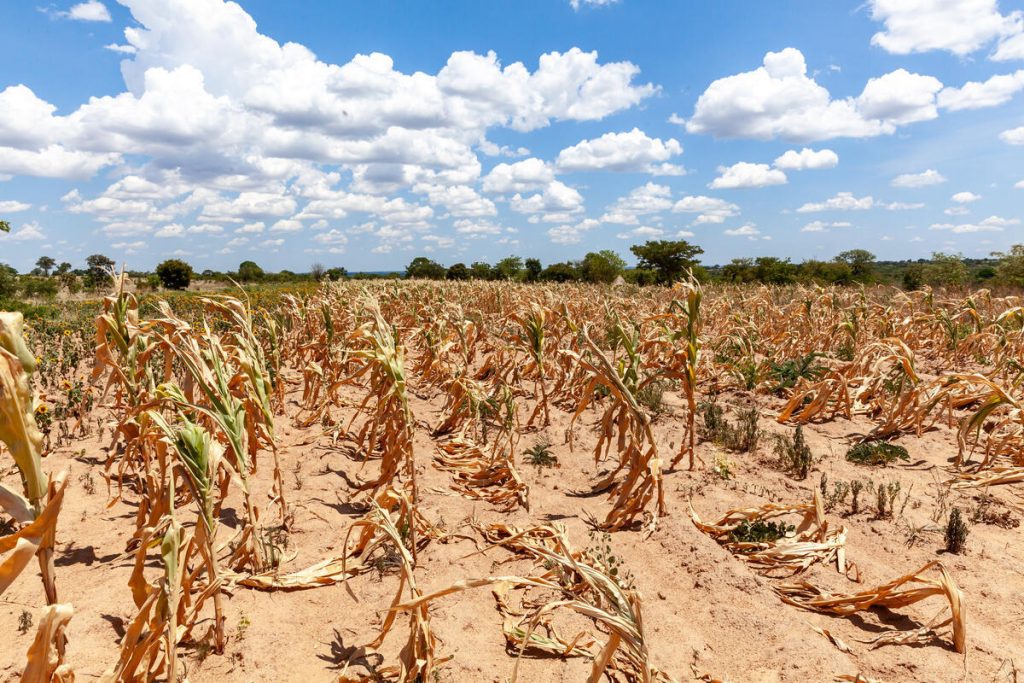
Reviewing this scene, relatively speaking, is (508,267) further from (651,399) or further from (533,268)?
(651,399)

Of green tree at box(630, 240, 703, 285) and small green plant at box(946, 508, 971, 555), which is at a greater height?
green tree at box(630, 240, 703, 285)

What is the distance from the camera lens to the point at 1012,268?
71.5ft

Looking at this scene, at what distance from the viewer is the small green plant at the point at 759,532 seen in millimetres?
4027

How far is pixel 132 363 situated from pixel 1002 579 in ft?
20.7

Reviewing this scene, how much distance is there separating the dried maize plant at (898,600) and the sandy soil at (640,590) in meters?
0.06

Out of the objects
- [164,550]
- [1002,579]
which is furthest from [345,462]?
[1002,579]

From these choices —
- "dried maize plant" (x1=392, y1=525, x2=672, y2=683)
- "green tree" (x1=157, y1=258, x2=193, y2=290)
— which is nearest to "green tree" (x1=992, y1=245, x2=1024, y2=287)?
"dried maize plant" (x1=392, y1=525, x2=672, y2=683)

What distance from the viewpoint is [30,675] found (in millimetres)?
1540

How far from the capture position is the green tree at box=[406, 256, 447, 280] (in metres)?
47.5

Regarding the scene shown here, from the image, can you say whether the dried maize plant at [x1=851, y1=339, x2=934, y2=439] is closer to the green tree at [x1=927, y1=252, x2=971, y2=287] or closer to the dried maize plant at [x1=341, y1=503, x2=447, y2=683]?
the dried maize plant at [x1=341, y1=503, x2=447, y2=683]

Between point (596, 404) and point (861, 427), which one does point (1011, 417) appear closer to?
point (861, 427)

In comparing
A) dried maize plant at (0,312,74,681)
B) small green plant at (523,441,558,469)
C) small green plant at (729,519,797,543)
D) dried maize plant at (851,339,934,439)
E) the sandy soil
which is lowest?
the sandy soil

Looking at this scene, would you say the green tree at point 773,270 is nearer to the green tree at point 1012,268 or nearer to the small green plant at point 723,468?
the green tree at point 1012,268

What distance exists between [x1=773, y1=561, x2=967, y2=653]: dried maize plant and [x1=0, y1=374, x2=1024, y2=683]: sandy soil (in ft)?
0.20
